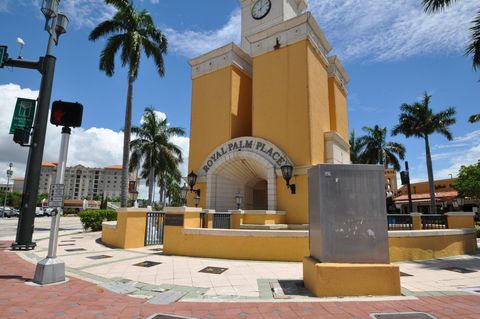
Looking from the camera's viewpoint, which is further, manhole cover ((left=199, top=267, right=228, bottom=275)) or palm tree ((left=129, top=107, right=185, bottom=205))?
palm tree ((left=129, top=107, right=185, bottom=205))

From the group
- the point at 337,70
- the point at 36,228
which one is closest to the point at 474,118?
the point at 337,70

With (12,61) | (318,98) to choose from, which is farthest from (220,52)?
(12,61)

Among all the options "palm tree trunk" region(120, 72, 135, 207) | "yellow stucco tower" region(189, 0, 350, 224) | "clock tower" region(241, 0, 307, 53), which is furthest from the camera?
"clock tower" region(241, 0, 307, 53)

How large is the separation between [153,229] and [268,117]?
28.1 ft

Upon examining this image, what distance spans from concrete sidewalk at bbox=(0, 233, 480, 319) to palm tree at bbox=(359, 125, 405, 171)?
2580 cm

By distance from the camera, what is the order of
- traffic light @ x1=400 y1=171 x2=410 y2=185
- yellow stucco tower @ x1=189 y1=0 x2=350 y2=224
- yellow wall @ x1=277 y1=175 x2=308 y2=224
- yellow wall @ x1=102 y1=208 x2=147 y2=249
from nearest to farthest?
1. yellow wall @ x1=102 y1=208 x2=147 y2=249
2. yellow wall @ x1=277 y1=175 x2=308 y2=224
3. yellow stucco tower @ x1=189 y1=0 x2=350 y2=224
4. traffic light @ x1=400 y1=171 x2=410 y2=185

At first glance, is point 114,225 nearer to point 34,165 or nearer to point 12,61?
point 34,165

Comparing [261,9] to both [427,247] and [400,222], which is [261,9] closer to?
[400,222]

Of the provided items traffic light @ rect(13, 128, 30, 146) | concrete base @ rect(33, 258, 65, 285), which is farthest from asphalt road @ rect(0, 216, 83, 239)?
concrete base @ rect(33, 258, 65, 285)

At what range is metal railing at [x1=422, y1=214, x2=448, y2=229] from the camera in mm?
11938

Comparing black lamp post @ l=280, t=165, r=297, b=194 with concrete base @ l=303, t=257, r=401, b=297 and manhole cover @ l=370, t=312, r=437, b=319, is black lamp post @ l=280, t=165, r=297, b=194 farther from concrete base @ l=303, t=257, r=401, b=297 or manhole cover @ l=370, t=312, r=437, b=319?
manhole cover @ l=370, t=312, r=437, b=319

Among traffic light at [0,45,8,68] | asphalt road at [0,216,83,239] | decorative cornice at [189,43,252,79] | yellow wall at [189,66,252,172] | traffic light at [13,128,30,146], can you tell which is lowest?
asphalt road at [0,216,83,239]

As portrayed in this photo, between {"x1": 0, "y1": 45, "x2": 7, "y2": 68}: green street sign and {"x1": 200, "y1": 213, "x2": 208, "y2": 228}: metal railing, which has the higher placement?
{"x1": 0, "y1": 45, "x2": 7, "y2": 68}: green street sign

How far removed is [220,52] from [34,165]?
12441mm
